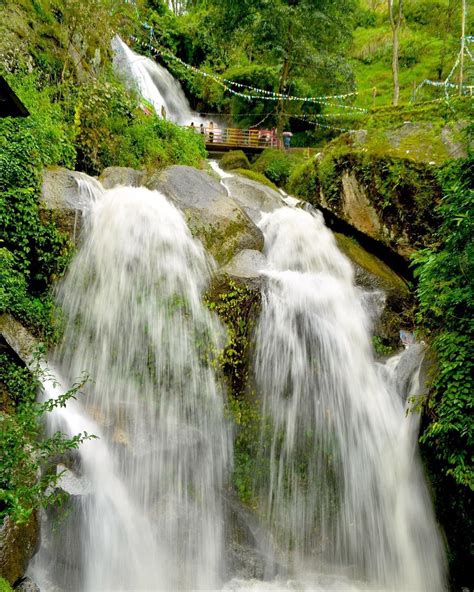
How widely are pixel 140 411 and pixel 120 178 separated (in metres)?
5.50

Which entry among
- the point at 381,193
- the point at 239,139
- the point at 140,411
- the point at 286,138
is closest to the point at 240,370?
the point at 140,411

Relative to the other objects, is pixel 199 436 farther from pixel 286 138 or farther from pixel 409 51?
pixel 409 51

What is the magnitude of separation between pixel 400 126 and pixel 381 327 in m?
5.10

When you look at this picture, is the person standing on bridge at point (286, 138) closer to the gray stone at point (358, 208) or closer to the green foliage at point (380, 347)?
the gray stone at point (358, 208)

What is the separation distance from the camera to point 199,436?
5.75 meters

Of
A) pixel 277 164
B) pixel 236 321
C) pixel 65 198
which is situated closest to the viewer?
pixel 236 321

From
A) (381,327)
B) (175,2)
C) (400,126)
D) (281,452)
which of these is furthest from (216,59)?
(281,452)

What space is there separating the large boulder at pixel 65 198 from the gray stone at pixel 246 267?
108 inches

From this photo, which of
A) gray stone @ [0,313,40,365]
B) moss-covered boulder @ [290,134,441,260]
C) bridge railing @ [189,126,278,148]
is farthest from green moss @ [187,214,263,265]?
bridge railing @ [189,126,278,148]

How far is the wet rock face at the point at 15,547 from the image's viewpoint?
3.60m

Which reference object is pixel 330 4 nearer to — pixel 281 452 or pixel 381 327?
pixel 381 327

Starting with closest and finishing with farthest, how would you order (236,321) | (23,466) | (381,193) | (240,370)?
(23,466), (240,370), (236,321), (381,193)

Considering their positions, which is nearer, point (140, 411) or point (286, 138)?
point (140, 411)

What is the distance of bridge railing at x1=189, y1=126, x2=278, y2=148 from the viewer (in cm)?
2048
